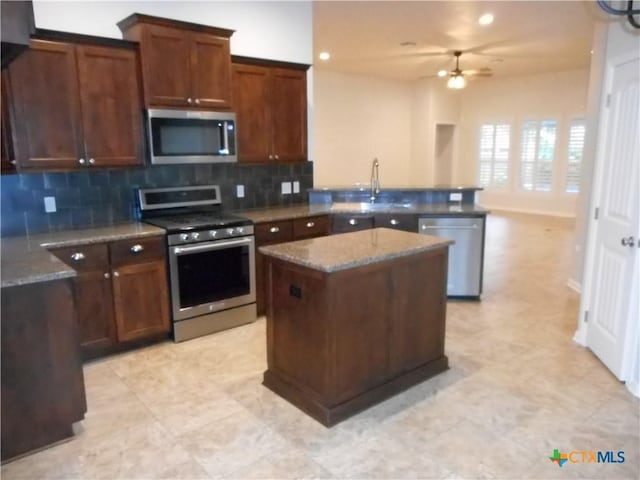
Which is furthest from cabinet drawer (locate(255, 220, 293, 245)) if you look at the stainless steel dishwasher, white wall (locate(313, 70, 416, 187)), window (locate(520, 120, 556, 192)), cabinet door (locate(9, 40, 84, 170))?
window (locate(520, 120, 556, 192))

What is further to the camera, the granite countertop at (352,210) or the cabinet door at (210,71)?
the granite countertop at (352,210)

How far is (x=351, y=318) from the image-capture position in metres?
2.61

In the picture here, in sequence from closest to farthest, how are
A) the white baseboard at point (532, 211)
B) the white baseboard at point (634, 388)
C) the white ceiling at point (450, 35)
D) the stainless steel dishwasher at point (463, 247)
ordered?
1. the white baseboard at point (634, 388)
2. the stainless steel dishwasher at point (463, 247)
3. the white ceiling at point (450, 35)
4. the white baseboard at point (532, 211)

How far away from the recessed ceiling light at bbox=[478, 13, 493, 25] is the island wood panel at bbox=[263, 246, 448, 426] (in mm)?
3692

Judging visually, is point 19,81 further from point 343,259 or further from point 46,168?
point 343,259

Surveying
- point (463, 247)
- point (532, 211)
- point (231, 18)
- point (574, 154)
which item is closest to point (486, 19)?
point (463, 247)

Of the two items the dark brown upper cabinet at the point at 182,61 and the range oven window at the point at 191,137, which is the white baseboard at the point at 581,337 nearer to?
the range oven window at the point at 191,137

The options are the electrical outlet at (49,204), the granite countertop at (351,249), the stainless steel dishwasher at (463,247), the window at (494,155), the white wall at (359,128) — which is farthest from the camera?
the window at (494,155)

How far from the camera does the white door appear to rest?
9.44ft

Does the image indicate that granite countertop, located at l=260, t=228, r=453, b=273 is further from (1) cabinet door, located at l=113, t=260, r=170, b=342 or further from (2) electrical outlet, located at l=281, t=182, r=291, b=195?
(2) electrical outlet, located at l=281, t=182, r=291, b=195

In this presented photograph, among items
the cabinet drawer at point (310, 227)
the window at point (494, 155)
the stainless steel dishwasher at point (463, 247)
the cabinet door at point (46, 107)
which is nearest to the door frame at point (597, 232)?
the stainless steel dishwasher at point (463, 247)

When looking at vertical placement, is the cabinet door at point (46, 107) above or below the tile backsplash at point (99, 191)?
above

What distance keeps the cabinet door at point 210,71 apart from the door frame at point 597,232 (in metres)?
2.90

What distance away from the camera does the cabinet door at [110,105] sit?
3.35 meters
